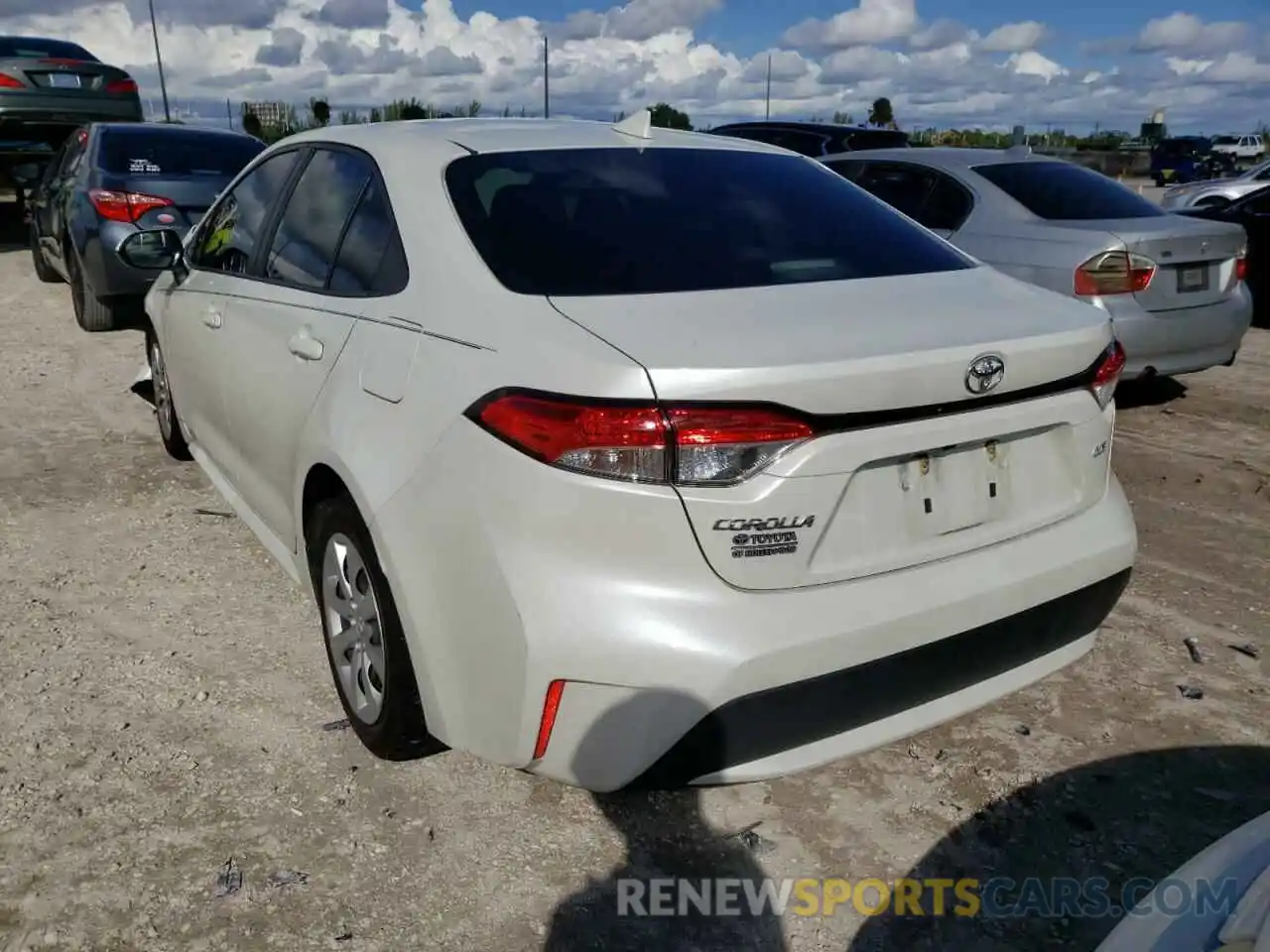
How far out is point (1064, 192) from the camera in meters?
6.42

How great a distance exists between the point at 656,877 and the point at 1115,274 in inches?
182

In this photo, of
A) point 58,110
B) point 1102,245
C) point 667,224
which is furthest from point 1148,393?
point 58,110

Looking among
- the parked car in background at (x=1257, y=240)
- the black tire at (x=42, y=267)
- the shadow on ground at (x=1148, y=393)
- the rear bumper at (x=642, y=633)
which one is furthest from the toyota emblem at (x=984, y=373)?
the black tire at (x=42, y=267)

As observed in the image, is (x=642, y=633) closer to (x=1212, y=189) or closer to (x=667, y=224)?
(x=667, y=224)

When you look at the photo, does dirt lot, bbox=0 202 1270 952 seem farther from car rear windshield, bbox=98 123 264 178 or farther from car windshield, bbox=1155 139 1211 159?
car windshield, bbox=1155 139 1211 159

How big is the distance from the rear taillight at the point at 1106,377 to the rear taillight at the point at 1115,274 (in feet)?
11.5

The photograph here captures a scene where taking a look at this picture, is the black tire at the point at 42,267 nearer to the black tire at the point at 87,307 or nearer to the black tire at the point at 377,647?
the black tire at the point at 87,307

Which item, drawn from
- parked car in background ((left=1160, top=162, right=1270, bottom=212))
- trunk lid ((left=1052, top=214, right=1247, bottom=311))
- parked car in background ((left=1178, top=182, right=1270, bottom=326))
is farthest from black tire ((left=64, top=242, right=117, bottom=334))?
parked car in background ((left=1160, top=162, right=1270, bottom=212))

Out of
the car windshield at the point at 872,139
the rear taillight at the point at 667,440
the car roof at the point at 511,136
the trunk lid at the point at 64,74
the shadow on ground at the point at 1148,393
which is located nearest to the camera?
the rear taillight at the point at 667,440

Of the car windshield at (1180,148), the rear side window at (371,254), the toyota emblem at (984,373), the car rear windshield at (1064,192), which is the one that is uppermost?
the rear side window at (371,254)

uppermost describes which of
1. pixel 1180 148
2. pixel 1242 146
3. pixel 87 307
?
pixel 87 307

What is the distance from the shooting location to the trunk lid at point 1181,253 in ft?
19.1

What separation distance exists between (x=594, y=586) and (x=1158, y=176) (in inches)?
1418

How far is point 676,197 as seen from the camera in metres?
2.89
